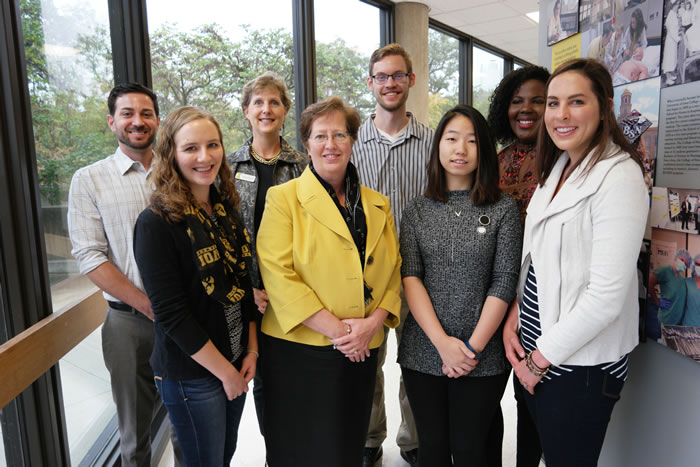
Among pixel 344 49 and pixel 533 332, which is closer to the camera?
pixel 533 332

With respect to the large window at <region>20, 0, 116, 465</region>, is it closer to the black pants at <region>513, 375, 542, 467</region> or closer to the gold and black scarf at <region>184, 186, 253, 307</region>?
the gold and black scarf at <region>184, 186, 253, 307</region>

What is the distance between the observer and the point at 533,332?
1.57 m

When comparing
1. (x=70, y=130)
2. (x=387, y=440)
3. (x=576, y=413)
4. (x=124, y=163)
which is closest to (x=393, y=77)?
(x=124, y=163)

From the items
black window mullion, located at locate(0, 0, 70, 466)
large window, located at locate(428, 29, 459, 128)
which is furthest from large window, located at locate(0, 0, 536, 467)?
large window, located at locate(428, 29, 459, 128)

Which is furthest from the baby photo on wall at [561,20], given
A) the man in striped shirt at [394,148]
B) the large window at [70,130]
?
the large window at [70,130]

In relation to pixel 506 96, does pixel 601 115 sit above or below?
below

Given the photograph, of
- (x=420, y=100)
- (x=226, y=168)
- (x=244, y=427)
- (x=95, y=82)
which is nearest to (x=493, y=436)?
(x=226, y=168)

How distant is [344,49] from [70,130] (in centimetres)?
345

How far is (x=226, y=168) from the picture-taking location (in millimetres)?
1745

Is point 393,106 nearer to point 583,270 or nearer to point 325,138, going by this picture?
point 325,138

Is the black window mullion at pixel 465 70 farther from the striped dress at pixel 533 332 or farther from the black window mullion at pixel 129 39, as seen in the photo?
the striped dress at pixel 533 332

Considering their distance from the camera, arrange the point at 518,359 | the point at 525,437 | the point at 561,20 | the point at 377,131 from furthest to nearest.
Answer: the point at 377,131 → the point at 561,20 → the point at 525,437 → the point at 518,359

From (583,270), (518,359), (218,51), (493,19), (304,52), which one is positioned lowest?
(518,359)

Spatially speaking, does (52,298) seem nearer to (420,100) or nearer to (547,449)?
(547,449)
